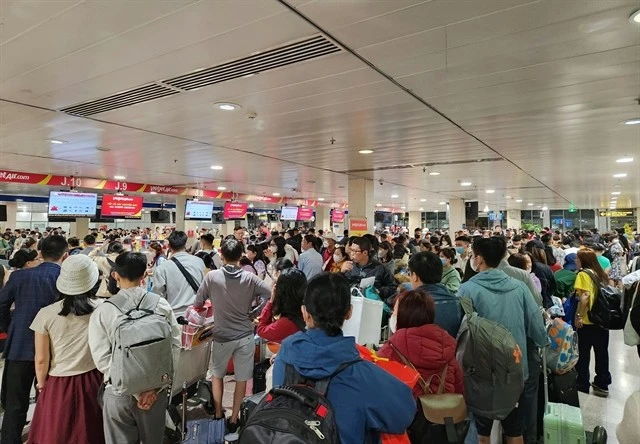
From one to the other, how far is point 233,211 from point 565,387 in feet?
39.9

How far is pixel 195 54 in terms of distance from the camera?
10.1 feet

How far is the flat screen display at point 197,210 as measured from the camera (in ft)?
40.0

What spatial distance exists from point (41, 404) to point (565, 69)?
4686 millimetres

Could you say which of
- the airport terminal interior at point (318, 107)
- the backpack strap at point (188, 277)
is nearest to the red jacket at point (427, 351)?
the airport terminal interior at point (318, 107)

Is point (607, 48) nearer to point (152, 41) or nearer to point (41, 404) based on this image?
point (152, 41)

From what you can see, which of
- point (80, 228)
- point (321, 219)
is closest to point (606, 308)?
point (80, 228)

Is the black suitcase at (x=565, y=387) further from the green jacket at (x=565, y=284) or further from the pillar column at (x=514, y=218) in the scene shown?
the pillar column at (x=514, y=218)

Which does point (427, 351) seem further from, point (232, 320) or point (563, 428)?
point (232, 320)

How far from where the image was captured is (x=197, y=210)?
1239 centimetres

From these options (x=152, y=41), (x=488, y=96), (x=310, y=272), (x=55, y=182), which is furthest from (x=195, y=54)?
(x=55, y=182)

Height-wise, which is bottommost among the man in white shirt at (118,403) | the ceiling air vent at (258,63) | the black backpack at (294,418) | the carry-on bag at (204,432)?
the carry-on bag at (204,432)

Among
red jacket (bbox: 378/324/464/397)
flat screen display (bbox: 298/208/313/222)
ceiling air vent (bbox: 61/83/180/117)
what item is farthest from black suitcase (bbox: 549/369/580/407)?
flat screen display (bbox: 298/208/313/222)

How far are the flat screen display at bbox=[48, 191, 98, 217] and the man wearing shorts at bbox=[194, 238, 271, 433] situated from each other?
808 cm

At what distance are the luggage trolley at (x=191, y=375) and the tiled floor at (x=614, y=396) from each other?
33 centimetres
